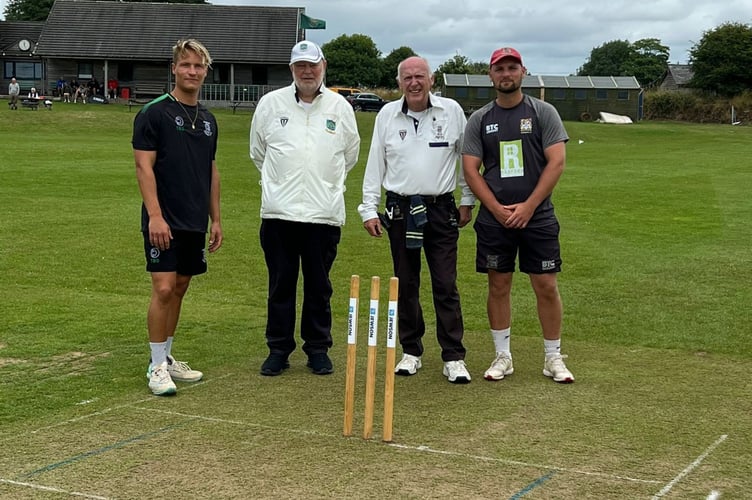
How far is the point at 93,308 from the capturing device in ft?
29.8

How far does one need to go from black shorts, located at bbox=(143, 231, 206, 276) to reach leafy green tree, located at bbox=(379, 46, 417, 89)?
106m

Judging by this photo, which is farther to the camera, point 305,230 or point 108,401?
point 305,230

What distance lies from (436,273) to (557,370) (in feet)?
3.61

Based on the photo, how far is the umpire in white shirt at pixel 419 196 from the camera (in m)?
6.68

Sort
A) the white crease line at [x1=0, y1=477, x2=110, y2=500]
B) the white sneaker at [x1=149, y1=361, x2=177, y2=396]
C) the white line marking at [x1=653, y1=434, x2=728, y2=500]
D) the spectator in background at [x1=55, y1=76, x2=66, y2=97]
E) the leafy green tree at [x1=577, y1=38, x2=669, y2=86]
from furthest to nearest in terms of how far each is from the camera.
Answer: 1. the leafy green tree at [x1=577, y1=38, x2=669, y2=86]
2. the spectator in background at [x1=55, y1=76, x2=66, y2=97]
3. the white sneaker at [x1=149, y1=361, x2=177, y2=396]
4. the white line marking at [x1=653, y1=434, x2=728, y2=500]
5. the white crease line at [x1=0, y1=477, x2=110, y2=500]

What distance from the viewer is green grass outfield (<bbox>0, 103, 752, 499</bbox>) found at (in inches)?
181

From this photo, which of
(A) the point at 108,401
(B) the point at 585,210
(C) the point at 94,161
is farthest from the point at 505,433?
(C) the point at 94,161

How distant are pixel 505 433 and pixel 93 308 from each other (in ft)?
16.8

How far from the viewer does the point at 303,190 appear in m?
6.61

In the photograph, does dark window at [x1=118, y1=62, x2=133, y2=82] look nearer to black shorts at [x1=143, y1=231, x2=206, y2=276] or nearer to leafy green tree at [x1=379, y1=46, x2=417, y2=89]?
leafy green tree at [x1=379, y1=46, x2=417, y2=89]

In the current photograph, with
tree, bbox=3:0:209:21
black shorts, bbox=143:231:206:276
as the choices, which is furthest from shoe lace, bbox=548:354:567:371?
tree, bbox=3:0:209:21

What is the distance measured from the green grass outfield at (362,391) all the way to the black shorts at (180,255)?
803 millimetres

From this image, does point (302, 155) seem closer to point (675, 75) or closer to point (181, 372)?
point (181, 372)

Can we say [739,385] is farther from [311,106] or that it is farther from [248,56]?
[248,56]
